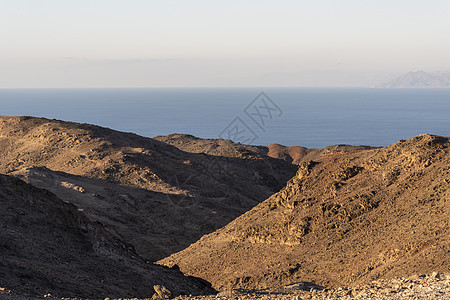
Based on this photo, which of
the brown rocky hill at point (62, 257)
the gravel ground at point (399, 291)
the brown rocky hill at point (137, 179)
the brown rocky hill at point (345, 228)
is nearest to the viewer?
the gravel ground at point (399, 291)

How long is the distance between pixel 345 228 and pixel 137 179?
32562mm

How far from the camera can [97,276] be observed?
20141mm

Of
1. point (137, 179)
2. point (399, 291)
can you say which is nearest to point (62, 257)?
point (399, 291)

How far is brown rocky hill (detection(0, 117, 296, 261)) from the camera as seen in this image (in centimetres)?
4288

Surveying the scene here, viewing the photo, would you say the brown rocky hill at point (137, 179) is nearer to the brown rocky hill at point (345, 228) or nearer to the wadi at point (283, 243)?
the wadi at point (283, 243)

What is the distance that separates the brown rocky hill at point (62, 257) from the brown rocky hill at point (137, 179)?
11.7 metres

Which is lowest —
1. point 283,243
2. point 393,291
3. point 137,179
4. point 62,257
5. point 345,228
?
point 283,243

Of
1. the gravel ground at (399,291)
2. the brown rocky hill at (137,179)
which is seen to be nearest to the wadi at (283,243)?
the gravel ground at (399,291)

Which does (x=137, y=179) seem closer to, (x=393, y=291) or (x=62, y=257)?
(x=62, y=257)

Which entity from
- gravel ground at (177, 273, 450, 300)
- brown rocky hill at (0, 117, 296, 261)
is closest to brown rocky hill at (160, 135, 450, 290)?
gravel ground at (177, 273, 450, 300)

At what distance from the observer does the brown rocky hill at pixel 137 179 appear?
1688 inches

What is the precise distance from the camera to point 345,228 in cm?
2458

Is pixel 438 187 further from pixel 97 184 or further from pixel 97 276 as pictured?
pixel 97 184

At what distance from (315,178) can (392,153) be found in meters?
4.74
